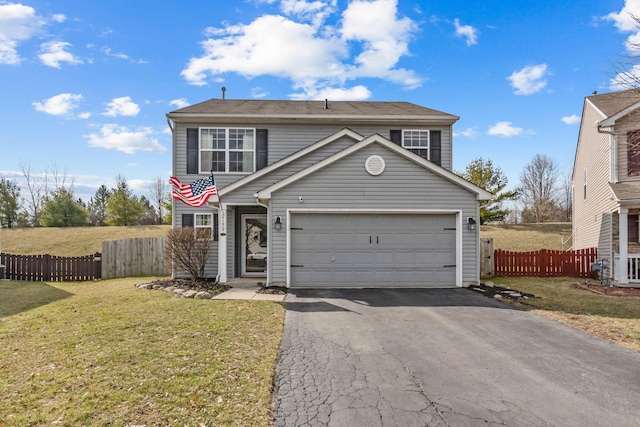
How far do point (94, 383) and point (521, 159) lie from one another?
48888 millimetres

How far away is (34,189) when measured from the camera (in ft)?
135

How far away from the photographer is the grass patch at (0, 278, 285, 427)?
3469 mm

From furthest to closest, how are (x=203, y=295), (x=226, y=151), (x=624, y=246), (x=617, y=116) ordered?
1. (x=226, y=151)
2. (x=617, y=116)
3. (x=624, y=246)
4. (x=203, y=295)

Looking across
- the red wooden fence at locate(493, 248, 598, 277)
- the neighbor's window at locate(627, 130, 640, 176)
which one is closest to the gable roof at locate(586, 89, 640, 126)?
the neighbor's window at locate(627, 130, 640, 176)

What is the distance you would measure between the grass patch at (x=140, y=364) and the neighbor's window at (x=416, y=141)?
8667 mm

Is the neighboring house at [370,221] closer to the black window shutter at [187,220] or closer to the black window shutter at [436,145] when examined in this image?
the black window shutter at [187,220]

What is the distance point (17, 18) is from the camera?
1168cm

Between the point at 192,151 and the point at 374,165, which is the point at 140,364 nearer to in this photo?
the point at 374,165

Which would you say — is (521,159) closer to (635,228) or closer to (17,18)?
(635,228)

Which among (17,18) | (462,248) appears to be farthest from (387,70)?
(17,18)

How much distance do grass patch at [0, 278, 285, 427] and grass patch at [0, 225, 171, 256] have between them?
1951 cm

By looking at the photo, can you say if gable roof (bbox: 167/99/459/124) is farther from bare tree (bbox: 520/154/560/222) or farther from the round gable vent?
bare tree (bbox: 520/154/560/222)

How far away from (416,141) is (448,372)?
10.6m

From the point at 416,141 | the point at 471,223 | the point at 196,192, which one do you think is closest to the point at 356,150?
the point at 416,141
